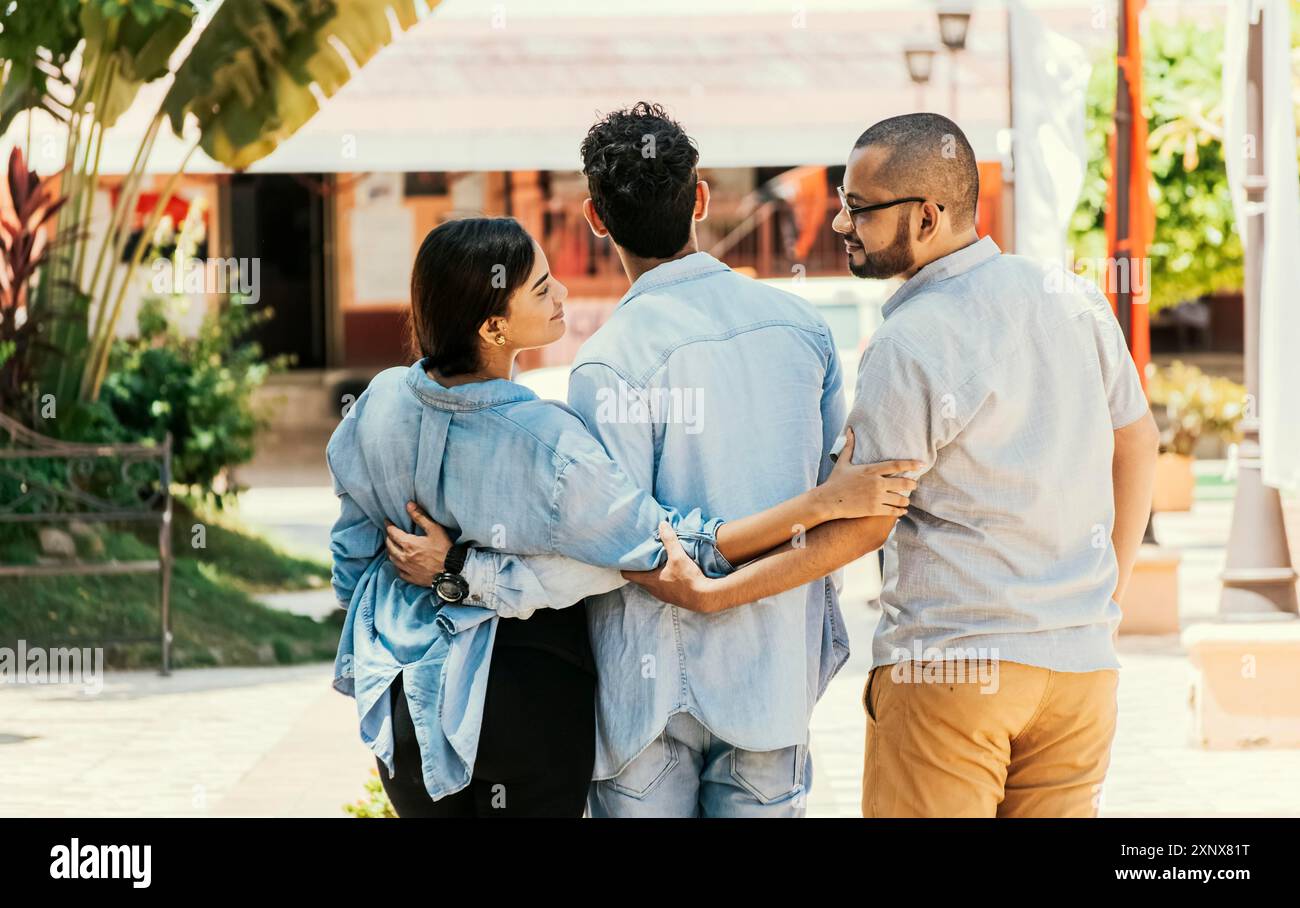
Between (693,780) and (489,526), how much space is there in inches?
22.5

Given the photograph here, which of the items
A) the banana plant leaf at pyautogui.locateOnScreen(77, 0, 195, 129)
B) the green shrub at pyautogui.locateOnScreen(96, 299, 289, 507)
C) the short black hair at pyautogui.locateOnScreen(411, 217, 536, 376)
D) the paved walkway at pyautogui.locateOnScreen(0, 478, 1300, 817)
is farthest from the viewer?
the green shrub at pyautogui.locateOnScreen(96, 299, 289, 507)

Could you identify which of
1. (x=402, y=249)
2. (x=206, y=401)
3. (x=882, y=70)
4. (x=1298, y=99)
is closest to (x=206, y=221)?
(x=402, y=249)

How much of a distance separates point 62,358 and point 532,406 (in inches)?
277

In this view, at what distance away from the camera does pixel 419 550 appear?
2891 millimetres

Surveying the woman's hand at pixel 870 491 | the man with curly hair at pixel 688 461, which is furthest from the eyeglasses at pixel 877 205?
the woman's hand at pixel 870 491

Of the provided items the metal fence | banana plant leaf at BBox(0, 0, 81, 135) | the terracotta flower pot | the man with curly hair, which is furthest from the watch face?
the terracotta flower pot

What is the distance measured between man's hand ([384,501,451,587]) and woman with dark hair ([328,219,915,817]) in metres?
0.02

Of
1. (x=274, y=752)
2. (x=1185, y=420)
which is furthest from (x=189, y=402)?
(x=1185, y=420)

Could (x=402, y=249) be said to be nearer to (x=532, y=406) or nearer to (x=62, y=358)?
(x=62, y=358)

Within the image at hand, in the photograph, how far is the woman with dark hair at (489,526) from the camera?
282 centimetres

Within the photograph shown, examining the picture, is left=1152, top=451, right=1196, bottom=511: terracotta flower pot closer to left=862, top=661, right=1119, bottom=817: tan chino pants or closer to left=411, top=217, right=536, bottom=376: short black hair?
left=862, top=661, right=1119, bottom=817: tan chino pants

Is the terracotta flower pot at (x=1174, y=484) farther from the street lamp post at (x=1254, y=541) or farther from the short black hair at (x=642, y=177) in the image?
the short black hair at (x=642, y=177)

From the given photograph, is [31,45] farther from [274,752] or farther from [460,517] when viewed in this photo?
[460,517]

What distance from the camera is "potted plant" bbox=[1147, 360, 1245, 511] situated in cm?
1381
